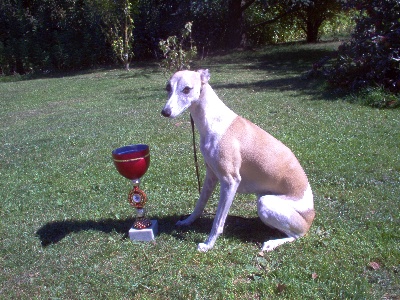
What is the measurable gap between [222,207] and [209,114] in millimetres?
782

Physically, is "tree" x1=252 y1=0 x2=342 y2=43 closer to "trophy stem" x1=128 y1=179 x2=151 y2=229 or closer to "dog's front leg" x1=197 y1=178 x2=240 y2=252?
"trophy stem" x1=128 y1=179 x2=151 y2=229

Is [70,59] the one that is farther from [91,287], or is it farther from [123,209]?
[91,287]

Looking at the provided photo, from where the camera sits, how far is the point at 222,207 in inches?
150

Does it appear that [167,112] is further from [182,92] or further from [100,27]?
[100,27]

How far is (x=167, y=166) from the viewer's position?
6199mm

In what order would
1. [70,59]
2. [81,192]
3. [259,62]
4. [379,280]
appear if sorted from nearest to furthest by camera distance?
[379,280] < [81,192] < [259,62] < [70,59]

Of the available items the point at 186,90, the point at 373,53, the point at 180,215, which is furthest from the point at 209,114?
the point at 373,53

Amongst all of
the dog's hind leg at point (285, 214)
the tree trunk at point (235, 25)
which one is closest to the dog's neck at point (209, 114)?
the dog's hind leg at point (285, 214)

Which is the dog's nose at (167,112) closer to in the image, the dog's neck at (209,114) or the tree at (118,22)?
the dog's neck at (209,114)

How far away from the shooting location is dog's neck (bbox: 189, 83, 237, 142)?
3.70m

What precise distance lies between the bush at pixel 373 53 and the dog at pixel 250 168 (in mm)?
6568

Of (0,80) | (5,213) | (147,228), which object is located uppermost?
(147,228)

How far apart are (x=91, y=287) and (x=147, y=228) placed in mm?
808

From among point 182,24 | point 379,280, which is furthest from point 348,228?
point 182,24
